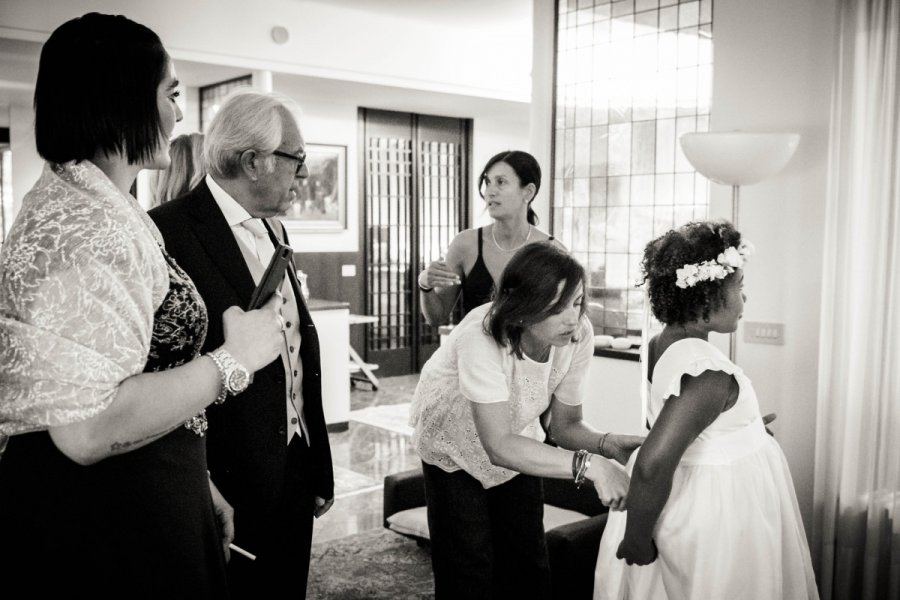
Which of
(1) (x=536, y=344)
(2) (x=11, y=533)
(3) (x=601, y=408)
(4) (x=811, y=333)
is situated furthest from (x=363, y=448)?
(2) (x=11, y=533)

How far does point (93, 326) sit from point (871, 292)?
3608 millimetres

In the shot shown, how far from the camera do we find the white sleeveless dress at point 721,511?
2207 mm

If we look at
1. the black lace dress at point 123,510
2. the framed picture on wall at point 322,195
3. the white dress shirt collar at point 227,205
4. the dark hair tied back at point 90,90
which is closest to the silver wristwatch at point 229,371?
the black lace dress at point 123,510

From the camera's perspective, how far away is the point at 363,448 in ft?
21.5

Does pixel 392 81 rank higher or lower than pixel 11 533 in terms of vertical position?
higher

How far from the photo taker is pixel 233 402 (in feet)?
6.61

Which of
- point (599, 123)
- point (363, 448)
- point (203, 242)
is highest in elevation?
point (599, 123)

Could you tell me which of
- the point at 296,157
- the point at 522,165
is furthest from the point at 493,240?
the point at 296,157

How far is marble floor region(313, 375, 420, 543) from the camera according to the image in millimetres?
4895

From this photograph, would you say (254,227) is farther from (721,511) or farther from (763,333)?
(763,333)

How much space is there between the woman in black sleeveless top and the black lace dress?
87.1 inches

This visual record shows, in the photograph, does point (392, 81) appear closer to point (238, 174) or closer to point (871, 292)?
point (871, 292)

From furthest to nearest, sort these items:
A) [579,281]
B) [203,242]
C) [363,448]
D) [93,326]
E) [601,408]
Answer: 1. [363,448]
2. [601,408]
3. [579,281]
4. [203,242]
5. [93,326]

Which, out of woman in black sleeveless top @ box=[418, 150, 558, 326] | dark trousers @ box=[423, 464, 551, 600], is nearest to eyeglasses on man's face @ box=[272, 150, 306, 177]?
dark trousers @ box=[423, 464, 551, 600]
